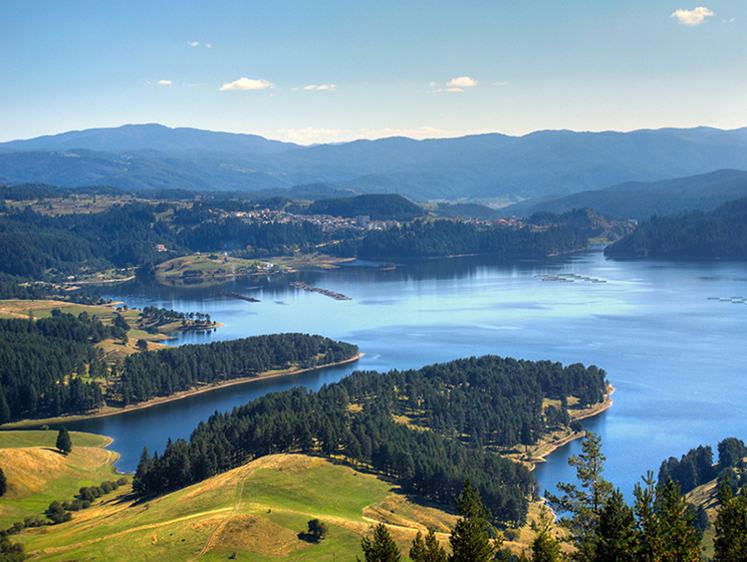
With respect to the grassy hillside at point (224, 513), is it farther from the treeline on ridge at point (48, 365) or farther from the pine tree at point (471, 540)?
the treeline on ridge at point (48, 365)

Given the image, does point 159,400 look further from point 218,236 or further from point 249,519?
point 218,236

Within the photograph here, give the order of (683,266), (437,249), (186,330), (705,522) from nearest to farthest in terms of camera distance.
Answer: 1. (705,522)
2. (186,330)
3. (683,266)
4. (437,249)

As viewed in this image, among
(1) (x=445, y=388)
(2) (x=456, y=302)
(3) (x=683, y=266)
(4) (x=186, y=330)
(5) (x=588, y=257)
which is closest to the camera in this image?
(1) (x=445, y=388)

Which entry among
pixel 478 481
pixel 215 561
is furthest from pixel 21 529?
pixel 478 481

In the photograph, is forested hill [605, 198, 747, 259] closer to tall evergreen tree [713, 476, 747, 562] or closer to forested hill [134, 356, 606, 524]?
forested hill [134, 356, 606, 524]

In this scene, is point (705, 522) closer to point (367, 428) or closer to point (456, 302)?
point (367, 428)

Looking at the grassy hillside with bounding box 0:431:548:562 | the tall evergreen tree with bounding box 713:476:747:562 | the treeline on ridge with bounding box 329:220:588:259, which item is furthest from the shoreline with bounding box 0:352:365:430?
the treeline on ridge with bounding box 329:220:588:259

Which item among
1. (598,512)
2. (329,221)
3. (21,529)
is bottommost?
(21,529)
